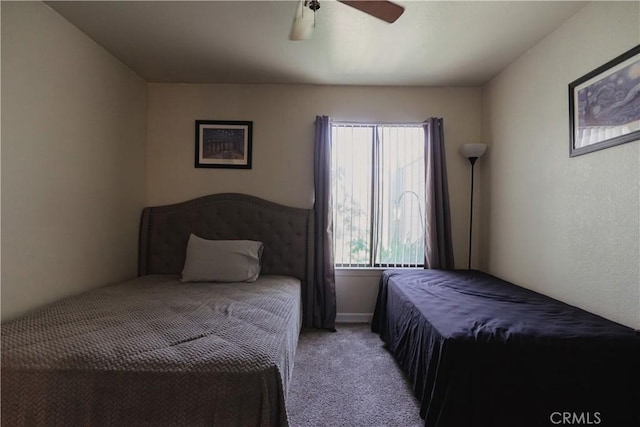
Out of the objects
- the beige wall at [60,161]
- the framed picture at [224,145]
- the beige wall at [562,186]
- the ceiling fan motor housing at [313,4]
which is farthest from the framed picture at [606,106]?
the beige wall at [60,161]

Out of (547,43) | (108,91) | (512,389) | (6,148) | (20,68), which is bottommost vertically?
(512,389)

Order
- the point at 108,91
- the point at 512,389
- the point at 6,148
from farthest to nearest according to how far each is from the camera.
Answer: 1. the point at 108,91
2. the point at 6,148
3. the point at 512,389

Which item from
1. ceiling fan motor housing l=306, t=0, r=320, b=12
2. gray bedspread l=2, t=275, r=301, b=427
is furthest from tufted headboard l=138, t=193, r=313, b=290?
ceiling fan motor housing l=306, t=0, r=320, b=12

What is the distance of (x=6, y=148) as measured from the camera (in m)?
1.72

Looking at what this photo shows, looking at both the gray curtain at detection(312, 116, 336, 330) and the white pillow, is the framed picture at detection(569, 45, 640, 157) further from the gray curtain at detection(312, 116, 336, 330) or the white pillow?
the white pillow

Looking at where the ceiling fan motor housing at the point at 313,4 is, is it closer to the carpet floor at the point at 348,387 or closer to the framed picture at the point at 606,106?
the framed picture at the point at 606,106

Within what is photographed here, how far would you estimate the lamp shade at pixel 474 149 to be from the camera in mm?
2953

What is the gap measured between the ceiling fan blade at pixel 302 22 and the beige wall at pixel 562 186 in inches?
66.4

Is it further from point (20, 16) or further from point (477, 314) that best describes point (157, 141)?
point (477, 314)

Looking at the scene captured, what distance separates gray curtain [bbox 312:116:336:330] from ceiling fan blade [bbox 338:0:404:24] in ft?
5.11

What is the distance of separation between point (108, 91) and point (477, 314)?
323 cm

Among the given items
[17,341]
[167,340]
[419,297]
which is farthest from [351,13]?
[17,341]

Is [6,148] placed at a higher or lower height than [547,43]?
lower

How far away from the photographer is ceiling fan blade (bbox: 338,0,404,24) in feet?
4.74
